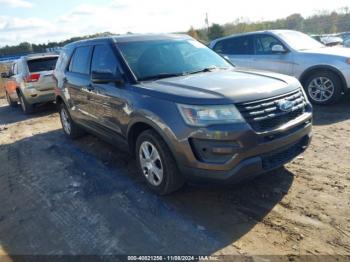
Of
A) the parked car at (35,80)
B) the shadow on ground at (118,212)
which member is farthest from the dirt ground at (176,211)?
the parked car at (35,80)

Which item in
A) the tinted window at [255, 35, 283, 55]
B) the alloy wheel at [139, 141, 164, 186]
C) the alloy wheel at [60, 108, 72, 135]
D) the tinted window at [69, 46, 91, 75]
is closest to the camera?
the alloy wheel at [139, 141, 164, 186]

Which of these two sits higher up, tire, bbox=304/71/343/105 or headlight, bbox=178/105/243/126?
headlight, bbox=178/105/243/126

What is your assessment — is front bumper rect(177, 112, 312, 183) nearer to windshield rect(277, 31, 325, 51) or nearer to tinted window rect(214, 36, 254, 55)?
windshield rect(277, 31, 325, 51)

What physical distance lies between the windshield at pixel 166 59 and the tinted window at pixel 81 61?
1.02m

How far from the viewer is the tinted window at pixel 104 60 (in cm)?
438

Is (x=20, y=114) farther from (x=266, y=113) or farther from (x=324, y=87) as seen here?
(x=266, y=113)

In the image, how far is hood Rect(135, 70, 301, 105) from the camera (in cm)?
327

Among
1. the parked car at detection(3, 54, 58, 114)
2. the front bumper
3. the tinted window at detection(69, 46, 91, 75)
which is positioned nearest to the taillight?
the parked car at detection(3, 54, 58, 114)

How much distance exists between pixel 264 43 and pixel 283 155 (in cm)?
545

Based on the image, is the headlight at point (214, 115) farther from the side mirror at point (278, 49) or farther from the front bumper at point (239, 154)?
the side mirror at point (278, 49)

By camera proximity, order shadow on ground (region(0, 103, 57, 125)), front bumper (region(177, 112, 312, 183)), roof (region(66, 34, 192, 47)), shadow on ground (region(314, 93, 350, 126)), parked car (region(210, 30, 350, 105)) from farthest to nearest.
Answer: shadow on ground (region(0, 103, 57, 125))
parked car (region(210, 30, 350, 105))
shadow on ground (region(314, 93, 350, 126))
roof (region(66, 34, 192, 47))
front bumper (region(177, 112, 312, 183))

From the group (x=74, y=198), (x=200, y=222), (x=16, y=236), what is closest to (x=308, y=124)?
(x=200, y=222)

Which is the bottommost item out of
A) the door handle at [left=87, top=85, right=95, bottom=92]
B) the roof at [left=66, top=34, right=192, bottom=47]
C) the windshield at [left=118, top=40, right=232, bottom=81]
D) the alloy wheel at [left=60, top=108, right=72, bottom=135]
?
the alloy wheel at [left=60, top=108, right=72, bottom=135]

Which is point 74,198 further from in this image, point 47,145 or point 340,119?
point 340,119
